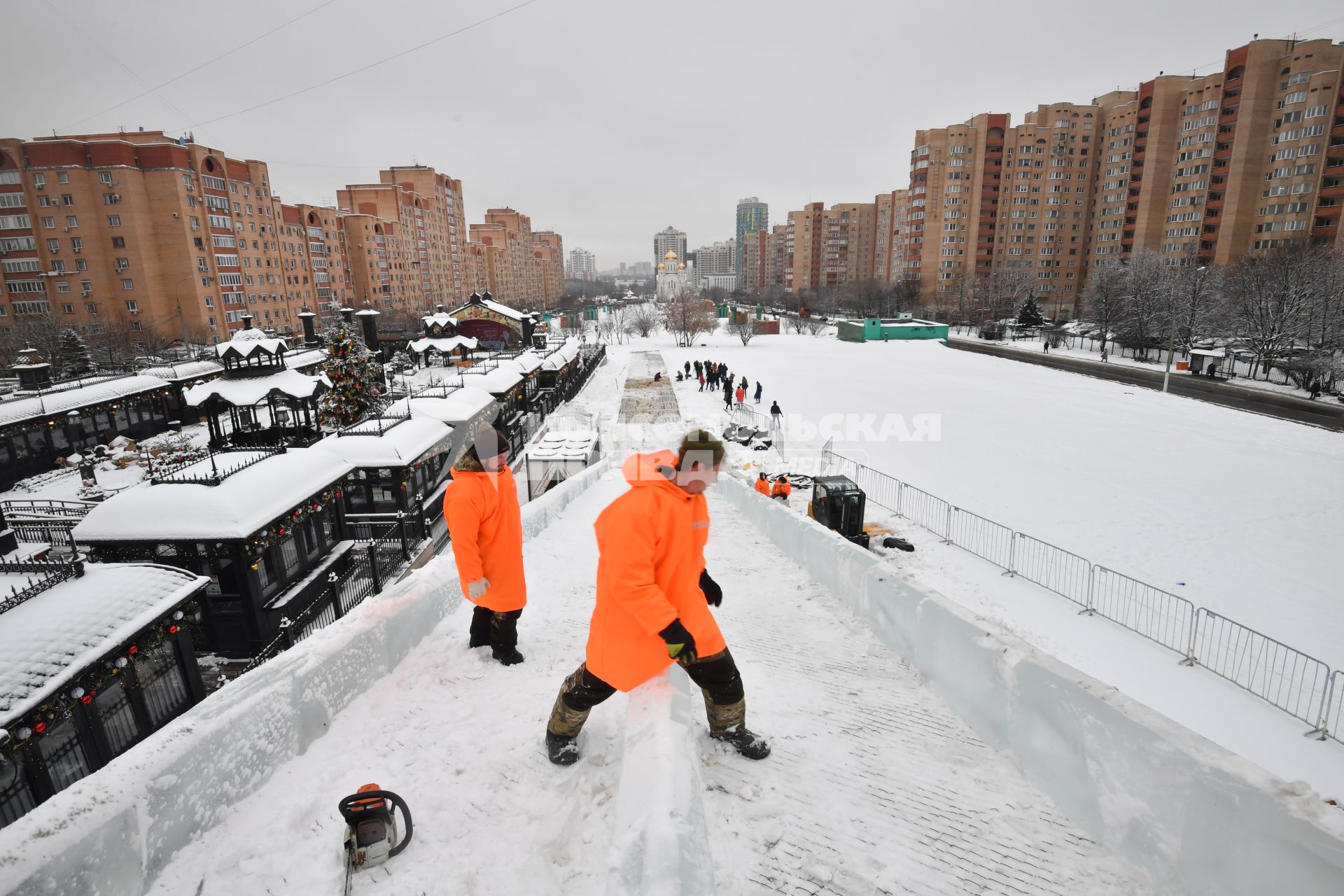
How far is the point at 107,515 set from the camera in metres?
8.19

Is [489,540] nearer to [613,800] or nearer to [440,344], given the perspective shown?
[613,800]

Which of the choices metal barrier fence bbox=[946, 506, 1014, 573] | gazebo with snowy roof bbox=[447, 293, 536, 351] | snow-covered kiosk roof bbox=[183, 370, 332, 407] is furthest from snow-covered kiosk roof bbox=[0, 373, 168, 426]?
metal barrier fence bbox=[946, 506, 1014, 573]

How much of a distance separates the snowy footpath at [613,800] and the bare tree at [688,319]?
56.6 m

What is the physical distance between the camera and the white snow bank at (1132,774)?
219cm

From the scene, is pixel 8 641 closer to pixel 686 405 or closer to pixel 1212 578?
pixel 1212 578

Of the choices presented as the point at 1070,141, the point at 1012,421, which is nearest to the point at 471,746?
the point at 1012,421

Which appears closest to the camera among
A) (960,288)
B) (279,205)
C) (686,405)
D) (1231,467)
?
(1231,467)

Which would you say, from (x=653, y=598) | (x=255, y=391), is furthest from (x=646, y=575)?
(x=255, y=391)

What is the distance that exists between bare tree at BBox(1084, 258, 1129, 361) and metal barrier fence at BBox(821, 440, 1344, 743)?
41.0 m

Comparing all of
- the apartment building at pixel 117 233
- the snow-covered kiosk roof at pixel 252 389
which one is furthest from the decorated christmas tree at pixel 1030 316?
the apartment building at pixel 117 233

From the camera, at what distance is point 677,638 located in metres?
2.61

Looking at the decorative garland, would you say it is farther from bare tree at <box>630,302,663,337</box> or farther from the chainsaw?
bare tree at <box>630,302,663,337</box>

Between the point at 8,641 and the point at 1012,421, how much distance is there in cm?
2658

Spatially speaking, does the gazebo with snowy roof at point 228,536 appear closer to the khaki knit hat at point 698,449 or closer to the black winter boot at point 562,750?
the black winter boot at point 562,750
